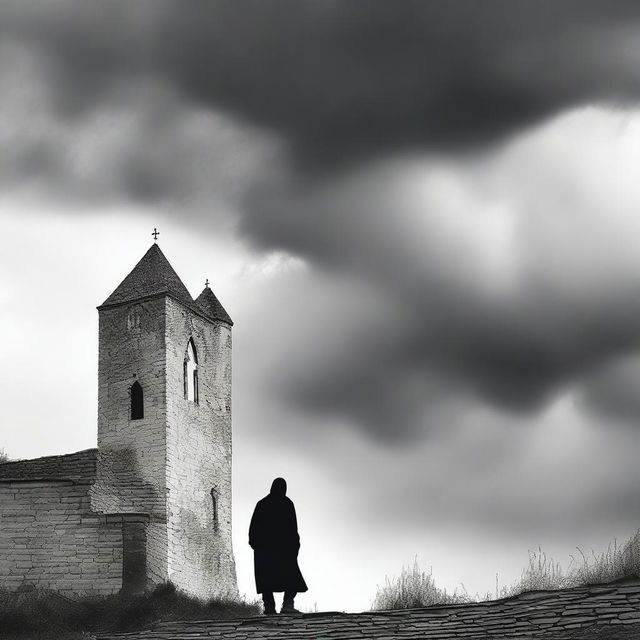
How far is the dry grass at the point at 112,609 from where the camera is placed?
2838cm

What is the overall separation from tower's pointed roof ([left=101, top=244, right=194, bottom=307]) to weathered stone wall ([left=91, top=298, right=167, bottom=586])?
1.03 feet

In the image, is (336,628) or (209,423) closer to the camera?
(336,628)

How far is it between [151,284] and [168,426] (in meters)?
4.48

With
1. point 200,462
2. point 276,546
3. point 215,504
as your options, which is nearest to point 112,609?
point 200,462

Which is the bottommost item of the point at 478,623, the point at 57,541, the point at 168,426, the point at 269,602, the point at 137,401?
the point at 478,623

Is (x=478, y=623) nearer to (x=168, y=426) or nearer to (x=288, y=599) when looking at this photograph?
(x=288, y=599)

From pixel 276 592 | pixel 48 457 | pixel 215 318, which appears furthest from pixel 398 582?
pixel 215 318

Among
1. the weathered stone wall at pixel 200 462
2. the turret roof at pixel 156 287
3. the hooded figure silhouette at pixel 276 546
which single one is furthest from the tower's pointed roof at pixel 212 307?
the hooded figure silhouette at pixel 276 546

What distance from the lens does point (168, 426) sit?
36625mm

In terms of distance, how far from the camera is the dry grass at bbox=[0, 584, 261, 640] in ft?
93.1

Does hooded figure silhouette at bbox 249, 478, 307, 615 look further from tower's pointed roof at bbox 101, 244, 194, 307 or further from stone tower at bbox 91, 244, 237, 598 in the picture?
tower's pointed roof at bbox 101, 244, 194, 307

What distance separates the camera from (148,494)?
35.5 meters

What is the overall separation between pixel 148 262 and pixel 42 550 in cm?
1005

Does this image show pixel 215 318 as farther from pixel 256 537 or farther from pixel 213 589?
pixel 256 537
